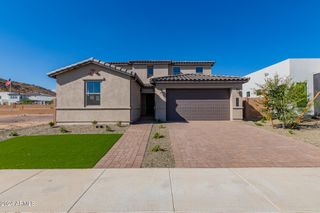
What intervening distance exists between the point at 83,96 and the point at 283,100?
45.2 feet

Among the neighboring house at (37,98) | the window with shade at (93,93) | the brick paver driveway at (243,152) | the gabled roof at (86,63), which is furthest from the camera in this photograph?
the neighboring house at (37,98)

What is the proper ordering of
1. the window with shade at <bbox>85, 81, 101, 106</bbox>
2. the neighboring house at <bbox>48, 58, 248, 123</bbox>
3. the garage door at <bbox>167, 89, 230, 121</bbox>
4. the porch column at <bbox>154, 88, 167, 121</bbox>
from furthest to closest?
the garage door at <bbox>167, 89, 230, 121</bbox>, the porch column at <bbox>154, 88, 167, 121</bbox>, the window with shade at <bbox>85, 81, 101, 106</bbox>, the neighboring house at <bbox>48, 58, 248, 123</bbox>

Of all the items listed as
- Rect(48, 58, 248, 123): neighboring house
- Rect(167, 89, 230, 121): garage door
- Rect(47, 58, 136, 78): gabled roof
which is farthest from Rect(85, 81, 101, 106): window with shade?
Rect(167, 89, 230, 121): garage door

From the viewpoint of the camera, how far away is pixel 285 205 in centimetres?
292

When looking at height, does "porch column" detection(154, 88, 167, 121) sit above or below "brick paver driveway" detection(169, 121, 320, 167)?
above

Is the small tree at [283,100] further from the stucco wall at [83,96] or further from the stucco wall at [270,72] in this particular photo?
the stucco wall at [83,96]

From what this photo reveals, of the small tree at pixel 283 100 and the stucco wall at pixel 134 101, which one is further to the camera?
the stucco wall at pixel 134 101

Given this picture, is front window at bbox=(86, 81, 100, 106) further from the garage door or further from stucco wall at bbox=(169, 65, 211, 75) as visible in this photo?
stucco wall at bbox=(169, 65, 211, 75)

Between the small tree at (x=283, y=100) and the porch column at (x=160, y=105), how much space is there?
287 inches

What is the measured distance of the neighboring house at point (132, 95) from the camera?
11992 millimetres

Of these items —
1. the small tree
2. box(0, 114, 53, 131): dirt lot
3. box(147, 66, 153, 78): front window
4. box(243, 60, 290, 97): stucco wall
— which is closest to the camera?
the small tree

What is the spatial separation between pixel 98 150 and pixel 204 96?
414 inches

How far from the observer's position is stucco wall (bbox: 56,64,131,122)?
39.3 feet

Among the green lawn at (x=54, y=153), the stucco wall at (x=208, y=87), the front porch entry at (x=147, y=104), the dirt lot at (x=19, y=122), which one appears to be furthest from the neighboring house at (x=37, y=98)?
the green lawn at (x=54, y=153)
